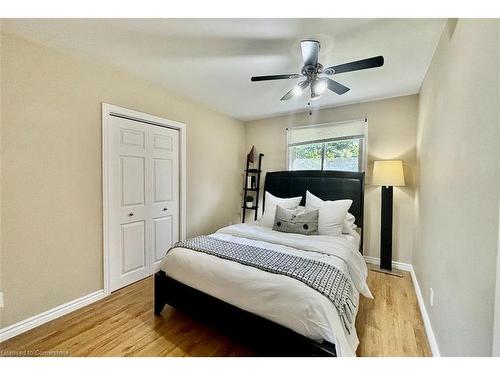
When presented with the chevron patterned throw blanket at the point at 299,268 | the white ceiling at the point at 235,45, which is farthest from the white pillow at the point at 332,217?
the white ceiling at the point at 235,45

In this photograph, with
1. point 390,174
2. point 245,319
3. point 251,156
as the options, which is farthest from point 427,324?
point 251,156

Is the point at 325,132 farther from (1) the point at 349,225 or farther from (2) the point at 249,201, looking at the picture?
(2) the point at 249,201

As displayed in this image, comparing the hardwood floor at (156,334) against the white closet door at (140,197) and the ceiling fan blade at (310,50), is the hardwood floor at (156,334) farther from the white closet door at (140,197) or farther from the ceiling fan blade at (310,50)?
the ceiling fan blade at (310,50)

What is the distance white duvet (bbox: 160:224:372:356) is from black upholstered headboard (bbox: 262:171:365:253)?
3.17 feet

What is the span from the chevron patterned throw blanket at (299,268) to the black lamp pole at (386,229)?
64.3 inches

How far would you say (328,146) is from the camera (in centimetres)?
361

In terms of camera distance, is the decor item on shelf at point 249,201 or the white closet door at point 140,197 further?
the decor item on shelf at point 249,201

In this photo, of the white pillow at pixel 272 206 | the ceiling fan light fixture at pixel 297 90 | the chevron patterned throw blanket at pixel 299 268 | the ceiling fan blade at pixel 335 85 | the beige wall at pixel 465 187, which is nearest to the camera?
the beige wall at pixel 465 187

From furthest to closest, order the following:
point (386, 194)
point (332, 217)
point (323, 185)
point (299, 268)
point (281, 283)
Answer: point (323, 185)
point (386, 194)
point (332, 217)
point (299, 268)
point (281, 283)

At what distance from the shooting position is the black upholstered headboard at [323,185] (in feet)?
10.2

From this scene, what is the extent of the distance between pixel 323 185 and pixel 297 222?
993mm

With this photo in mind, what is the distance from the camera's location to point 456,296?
1271 millimetres

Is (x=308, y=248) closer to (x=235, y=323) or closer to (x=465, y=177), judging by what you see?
(x=235, y=323)

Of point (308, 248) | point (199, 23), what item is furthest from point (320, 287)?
point (199, 23)
